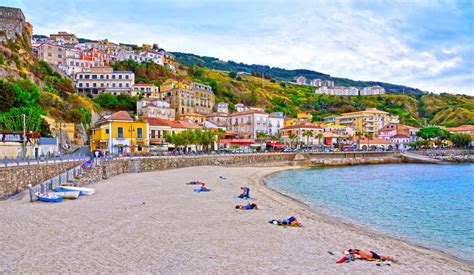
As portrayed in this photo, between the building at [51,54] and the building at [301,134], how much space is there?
6246 cm

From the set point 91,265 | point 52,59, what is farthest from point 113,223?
point 52,59

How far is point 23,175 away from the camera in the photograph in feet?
76.1

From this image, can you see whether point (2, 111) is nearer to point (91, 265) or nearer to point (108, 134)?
point (108, 134)

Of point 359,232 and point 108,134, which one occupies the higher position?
point 108,134

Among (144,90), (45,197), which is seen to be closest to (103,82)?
(144,90)

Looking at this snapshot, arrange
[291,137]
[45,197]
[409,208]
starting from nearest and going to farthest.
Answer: [45,197], [409,208], [291,137]

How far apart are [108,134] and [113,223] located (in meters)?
36.9

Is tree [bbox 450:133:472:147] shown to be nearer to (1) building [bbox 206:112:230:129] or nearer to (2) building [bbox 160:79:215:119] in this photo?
(1) building [bbox 206:112:230:129]

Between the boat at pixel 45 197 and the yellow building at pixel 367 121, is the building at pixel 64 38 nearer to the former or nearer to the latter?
the yellow building at pixel 367 121

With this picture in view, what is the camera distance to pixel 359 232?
15.8m

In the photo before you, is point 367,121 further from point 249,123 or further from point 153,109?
point 153,109

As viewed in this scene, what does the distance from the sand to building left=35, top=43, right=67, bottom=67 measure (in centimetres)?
9064

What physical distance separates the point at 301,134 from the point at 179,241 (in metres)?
74.5

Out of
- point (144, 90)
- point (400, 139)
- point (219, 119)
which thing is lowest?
point (400, 139)
